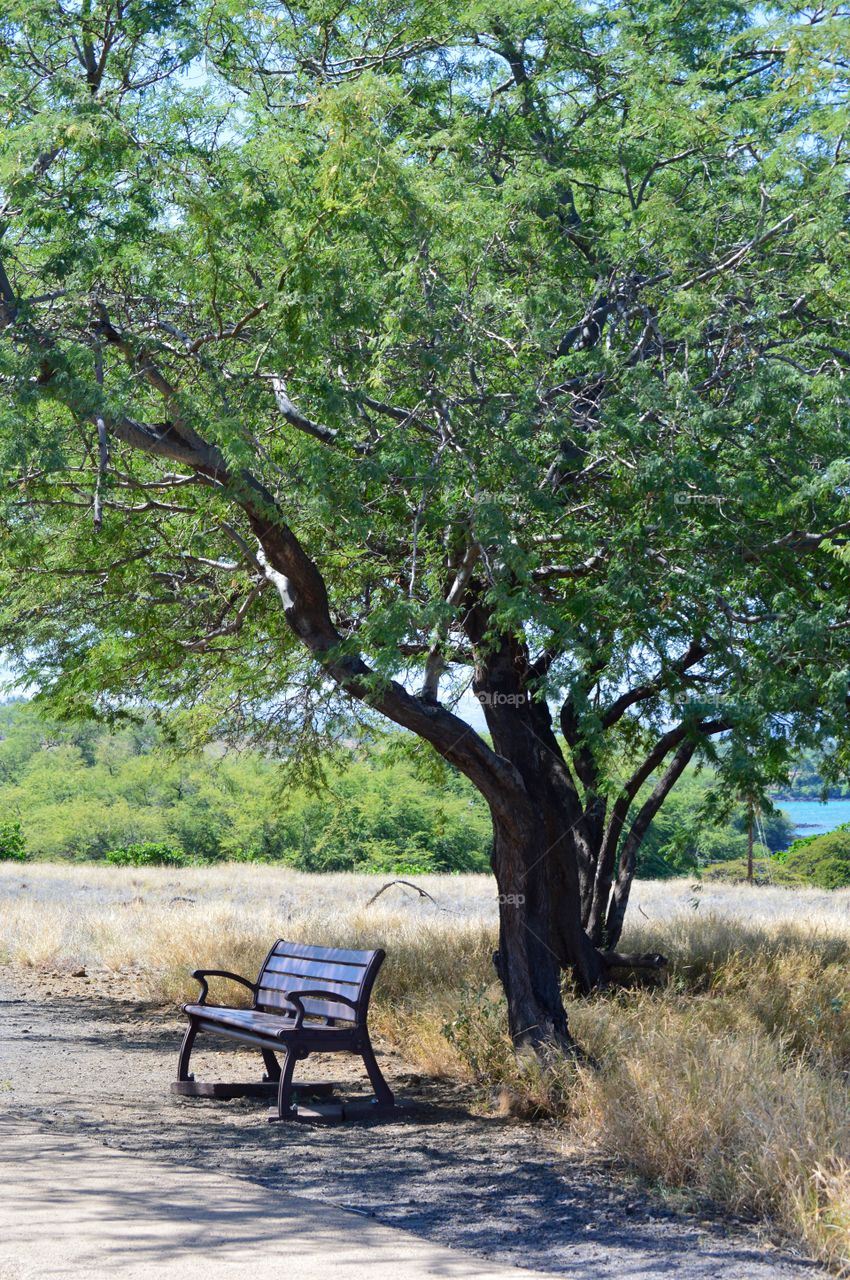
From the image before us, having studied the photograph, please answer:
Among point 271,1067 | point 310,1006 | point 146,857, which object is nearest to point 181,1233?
point 310,1006

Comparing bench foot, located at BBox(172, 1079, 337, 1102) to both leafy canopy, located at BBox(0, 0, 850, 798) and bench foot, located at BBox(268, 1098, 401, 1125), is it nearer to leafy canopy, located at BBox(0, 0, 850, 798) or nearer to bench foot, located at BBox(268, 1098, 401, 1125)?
bench foot, located at BBox(268, 1098, 401, 1125)

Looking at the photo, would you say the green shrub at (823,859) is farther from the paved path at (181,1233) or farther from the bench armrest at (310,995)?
the paved path at (181,1233)

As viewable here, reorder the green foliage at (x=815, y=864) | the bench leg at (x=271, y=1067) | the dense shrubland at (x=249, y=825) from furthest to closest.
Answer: the dense shrubland at (x=249, y=825), the green foliage at (x=815, y=864), the bench leg at (x=271, y=1067)

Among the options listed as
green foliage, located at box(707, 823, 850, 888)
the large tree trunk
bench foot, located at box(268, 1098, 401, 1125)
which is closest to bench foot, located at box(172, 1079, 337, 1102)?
bench foot, located at box(268, 1098, 401, 1125)

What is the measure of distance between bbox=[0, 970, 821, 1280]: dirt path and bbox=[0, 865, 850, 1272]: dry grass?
235 millimetres

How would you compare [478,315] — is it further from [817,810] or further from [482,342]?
[817,810]

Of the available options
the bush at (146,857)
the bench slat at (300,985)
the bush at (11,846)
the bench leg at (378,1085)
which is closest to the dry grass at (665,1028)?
the bench leg at (378,1085)

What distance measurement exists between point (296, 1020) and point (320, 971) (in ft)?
2.46

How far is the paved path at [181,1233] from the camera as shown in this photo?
460 cm

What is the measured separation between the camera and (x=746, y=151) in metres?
9.02

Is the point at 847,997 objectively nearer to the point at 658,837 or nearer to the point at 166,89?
the point at 166,89

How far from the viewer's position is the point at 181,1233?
16.5ft

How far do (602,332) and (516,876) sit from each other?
3768mm

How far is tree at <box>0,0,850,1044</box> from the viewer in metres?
7.50
